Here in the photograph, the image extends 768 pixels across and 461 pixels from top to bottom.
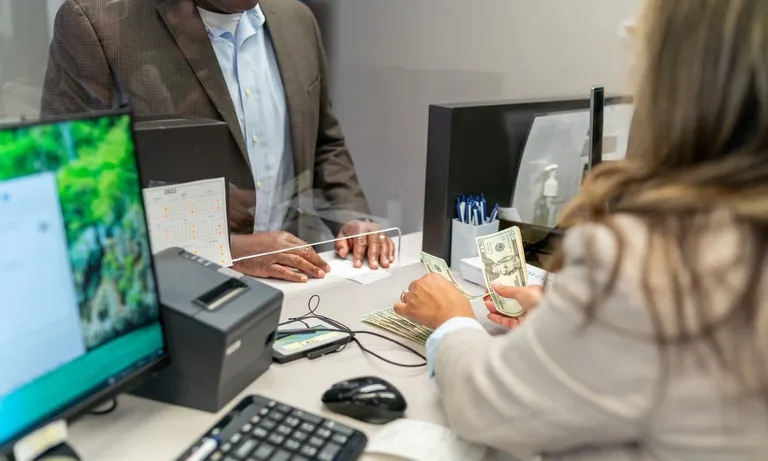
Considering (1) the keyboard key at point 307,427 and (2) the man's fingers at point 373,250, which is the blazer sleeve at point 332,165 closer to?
(2) the man's fingers at point 373,250

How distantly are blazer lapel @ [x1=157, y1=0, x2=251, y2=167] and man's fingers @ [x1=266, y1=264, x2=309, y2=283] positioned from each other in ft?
1.69

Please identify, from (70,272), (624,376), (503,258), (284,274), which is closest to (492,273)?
(503,258)

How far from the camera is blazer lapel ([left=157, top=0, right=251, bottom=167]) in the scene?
62.6 inches

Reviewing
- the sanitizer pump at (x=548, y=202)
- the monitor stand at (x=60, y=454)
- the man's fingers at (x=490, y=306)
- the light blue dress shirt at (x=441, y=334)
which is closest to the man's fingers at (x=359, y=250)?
the man's fingers at (x=490, y=306)

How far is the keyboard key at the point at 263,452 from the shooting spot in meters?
0.71

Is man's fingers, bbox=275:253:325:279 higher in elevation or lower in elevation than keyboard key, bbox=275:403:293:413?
higher

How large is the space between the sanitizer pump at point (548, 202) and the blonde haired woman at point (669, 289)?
95 cm

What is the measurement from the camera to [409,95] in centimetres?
256

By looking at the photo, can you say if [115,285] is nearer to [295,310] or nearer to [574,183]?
[295,310]

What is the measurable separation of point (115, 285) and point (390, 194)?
6.68ft

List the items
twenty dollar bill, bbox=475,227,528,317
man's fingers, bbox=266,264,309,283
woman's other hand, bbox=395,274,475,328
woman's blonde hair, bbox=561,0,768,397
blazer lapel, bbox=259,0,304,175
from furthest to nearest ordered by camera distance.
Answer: blazer lapel, bbox=259,0,304,175, man's fingers, bbox=266,264,309,283, twenty dollar bill, bbox=475,227,528,317, woman's other hand, bbox=395,274,475,328, woman's blonde hair, bbox=561,0,768,397

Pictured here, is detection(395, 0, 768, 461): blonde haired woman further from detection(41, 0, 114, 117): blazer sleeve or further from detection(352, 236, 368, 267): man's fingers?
detection(41, 0, 114, 117): blazer sleeve

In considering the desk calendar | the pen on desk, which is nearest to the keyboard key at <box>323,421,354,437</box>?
the pen on desk

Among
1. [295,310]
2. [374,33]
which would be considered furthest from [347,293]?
Result: [374,33]
